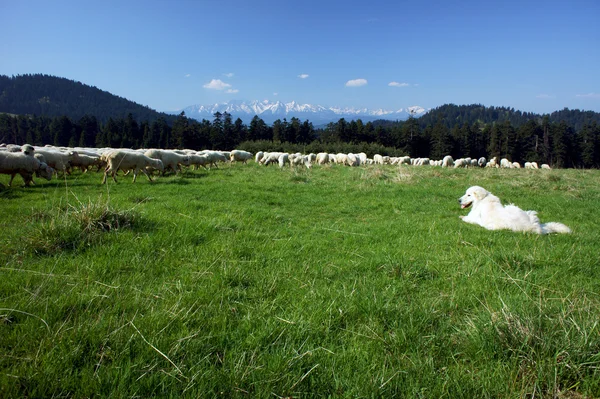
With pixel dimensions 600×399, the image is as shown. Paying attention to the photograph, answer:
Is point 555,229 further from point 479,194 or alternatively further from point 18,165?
point 18,165

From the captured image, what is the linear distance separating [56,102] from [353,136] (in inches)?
7903

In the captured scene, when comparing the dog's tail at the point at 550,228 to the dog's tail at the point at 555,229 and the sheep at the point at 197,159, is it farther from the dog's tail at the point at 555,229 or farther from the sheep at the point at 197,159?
the sheep at the point at 197,159

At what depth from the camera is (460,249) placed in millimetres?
4906

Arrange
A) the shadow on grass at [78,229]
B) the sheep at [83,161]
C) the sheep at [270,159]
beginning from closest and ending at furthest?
1. the shadow on grass at [78,229]
2. the sheep at [83,161]
3. the sheep at [270,159]

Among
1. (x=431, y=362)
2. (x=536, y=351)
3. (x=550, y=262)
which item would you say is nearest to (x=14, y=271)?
(x=431, y=362)

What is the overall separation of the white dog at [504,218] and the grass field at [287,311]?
0.44m

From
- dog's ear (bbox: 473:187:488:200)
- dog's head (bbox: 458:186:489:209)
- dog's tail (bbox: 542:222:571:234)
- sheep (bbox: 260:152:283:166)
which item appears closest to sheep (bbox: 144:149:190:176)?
sheep (bbox: 260:152:283:166)

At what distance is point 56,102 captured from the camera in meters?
178

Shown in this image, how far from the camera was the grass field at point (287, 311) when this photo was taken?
1984 millimetres

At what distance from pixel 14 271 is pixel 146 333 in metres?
2.36

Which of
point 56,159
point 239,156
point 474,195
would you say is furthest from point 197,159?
point 474,195

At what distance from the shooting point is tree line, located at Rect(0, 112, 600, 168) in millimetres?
66562

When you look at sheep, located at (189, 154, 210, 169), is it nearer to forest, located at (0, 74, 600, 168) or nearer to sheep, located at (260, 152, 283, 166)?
sheep, located at (260, 152, 283, 166)

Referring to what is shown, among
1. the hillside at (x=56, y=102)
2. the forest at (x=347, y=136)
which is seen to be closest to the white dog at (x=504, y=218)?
the forest at (x=347, y=136)
